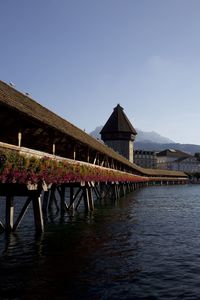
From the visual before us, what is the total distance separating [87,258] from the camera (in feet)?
49.4

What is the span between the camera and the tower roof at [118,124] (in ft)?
389

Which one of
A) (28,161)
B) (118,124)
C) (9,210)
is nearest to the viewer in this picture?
(28,161)

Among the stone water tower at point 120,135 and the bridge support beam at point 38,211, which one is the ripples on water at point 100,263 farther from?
the stone water tower at point 120,135

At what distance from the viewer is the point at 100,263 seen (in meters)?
14.3

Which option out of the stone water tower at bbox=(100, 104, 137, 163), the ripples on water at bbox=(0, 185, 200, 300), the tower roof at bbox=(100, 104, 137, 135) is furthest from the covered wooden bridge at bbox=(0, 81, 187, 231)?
the tower roof at bbox=(100, 104, 137, 135)

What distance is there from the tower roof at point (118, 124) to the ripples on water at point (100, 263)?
3761 inches

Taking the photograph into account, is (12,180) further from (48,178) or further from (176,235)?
(176,235)

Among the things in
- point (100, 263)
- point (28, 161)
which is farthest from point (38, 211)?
point (100, 263)

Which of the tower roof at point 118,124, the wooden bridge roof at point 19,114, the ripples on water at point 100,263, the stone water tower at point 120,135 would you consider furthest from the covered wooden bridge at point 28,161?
the tower roof at point 118,124

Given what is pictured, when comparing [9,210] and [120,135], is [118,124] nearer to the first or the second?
[120,135]

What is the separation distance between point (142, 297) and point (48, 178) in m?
8.90

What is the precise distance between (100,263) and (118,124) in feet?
348

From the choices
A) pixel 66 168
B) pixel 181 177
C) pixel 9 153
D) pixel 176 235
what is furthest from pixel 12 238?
pixel 181 177

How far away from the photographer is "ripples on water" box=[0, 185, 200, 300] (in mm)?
11094
